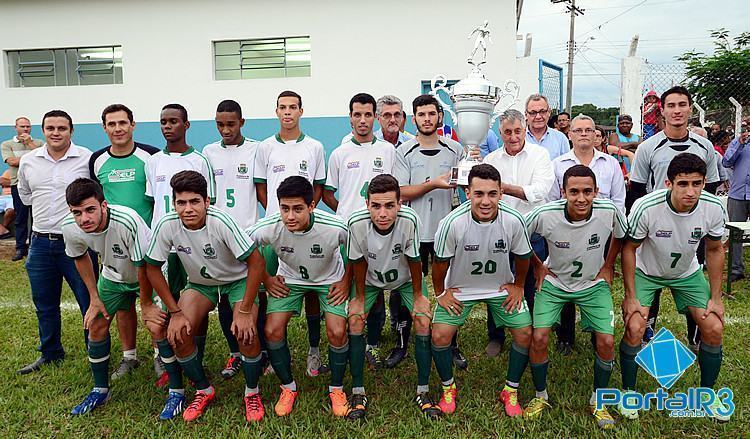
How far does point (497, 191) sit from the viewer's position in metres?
3.29

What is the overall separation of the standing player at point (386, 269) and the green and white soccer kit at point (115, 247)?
1.35 meters

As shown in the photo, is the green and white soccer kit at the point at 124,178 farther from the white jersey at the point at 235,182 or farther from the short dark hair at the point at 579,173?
the short dark hair at the point at 579,173

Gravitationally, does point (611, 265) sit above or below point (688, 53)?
below

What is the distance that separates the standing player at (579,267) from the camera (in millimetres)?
3311

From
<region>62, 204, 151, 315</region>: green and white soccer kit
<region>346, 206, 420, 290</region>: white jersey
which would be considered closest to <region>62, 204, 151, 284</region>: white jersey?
<region>62, 204, 151, 315</region>: green and white soccer kit

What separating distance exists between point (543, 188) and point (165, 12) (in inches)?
331

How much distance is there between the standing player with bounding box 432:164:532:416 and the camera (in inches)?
132

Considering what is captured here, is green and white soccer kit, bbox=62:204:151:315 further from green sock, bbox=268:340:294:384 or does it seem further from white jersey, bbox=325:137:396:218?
white jersey, bbox=325:137:396:218

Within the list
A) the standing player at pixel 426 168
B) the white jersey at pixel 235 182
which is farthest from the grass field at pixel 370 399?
the white jersey at pixel 235 182

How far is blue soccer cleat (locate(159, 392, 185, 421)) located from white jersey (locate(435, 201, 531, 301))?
189 cm

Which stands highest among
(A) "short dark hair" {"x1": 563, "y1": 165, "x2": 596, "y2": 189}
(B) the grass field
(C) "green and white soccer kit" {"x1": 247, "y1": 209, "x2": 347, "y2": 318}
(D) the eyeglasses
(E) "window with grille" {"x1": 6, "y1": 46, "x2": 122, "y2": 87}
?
(E) "window with grille" {"x1": 6, "y1": 46, "x2": 122, "y2": 87}

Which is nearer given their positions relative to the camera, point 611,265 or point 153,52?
point 611,265

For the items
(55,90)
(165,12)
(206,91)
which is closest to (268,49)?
(206,91)

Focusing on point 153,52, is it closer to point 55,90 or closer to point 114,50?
point 114,50
